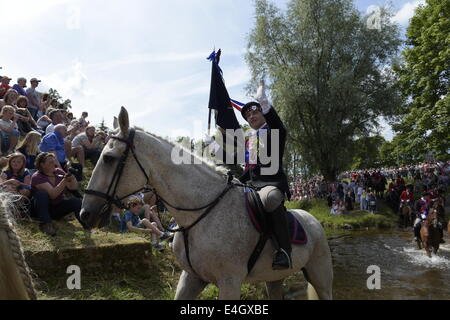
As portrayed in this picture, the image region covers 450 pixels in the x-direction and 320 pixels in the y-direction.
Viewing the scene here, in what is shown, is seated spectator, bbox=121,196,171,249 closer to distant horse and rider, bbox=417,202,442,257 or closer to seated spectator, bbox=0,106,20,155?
seated spectator, bbox=0,106,20,155

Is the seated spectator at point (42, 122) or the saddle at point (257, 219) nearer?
the saddle at point (257, 219)

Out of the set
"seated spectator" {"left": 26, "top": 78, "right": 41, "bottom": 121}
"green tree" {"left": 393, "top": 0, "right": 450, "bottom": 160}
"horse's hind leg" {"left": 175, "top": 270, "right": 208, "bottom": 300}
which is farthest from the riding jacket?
"green tree" {"left": 393, "top": 0, "right": 450, "bottom": 160}

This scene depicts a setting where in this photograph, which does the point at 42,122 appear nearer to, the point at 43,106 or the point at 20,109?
the point at 20,109

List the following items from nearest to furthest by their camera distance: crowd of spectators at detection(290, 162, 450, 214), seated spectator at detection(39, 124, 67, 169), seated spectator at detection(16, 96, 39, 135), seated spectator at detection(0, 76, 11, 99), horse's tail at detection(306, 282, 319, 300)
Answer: horse's tail at detection(306, 282, 319, 300) → seated spectator at detection(39, 124, 67, 169) → seated spectator at detection(16, 96, 39, 135) → seated spectator at detection(0, 76, 11, 99) → crowd of spectators at detection(290, 162, 450, 214)

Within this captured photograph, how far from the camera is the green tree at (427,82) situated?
2331cm

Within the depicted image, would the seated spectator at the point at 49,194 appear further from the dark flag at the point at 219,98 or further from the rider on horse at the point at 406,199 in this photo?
the rider on horse at the point at 406,199

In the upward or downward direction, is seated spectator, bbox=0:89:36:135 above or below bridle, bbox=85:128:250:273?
above

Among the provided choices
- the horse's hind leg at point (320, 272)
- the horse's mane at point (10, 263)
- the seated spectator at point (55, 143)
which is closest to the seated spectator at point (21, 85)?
the seated spectator at point (55, 143)

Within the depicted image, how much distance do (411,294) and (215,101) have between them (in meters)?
7.06

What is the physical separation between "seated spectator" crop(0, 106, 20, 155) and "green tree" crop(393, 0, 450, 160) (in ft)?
81.8

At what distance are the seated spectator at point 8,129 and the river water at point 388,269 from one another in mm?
8449

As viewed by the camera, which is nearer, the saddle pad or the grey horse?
the grey horse

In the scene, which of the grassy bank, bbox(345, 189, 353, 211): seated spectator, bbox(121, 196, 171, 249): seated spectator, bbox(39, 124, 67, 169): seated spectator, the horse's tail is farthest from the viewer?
bbox(345, 189, 353, 211): seated spectator

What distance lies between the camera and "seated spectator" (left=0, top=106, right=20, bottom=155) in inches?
318
